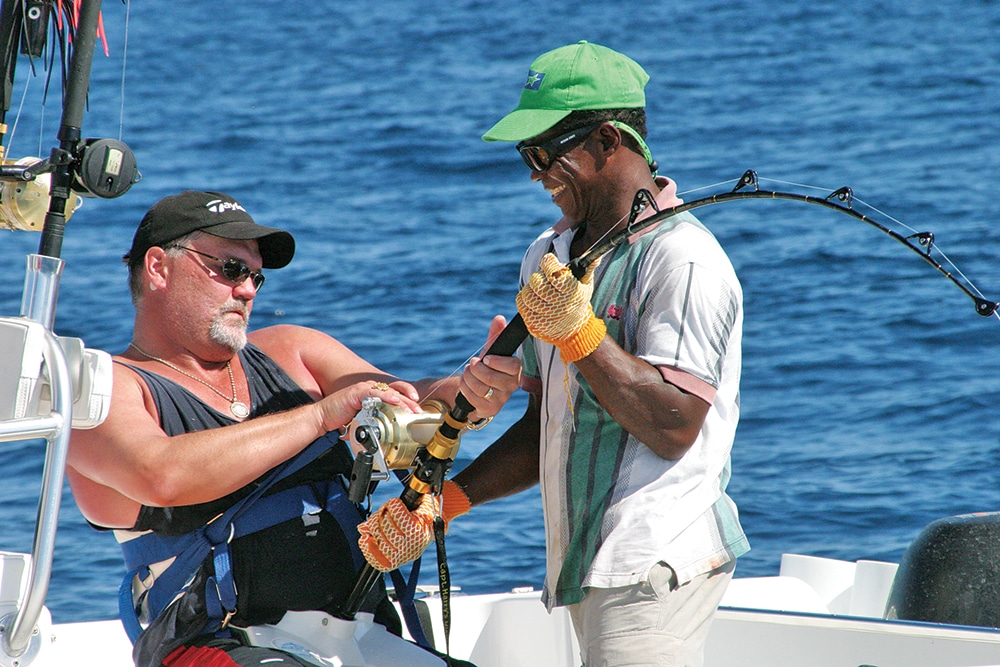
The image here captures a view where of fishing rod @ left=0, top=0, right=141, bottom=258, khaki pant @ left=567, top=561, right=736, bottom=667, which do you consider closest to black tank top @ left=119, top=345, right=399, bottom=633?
fishing rod @ left=0, top=0, right=141, bottom=258

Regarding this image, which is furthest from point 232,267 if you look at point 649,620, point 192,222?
point 649,620

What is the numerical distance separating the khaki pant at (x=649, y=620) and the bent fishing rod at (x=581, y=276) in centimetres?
41

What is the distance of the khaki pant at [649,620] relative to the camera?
6.85ft

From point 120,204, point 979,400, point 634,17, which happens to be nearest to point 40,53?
point 979,400

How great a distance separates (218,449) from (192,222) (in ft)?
1.84

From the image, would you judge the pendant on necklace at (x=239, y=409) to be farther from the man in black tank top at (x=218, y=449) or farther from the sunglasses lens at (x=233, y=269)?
the sunglasses lens at (x=233, y=269)

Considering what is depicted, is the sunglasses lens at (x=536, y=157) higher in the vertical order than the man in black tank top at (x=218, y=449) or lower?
higher

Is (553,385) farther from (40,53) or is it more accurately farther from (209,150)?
(209,150)

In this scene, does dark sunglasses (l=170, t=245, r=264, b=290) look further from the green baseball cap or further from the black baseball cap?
the green baseball cap

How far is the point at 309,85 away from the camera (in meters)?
14.2

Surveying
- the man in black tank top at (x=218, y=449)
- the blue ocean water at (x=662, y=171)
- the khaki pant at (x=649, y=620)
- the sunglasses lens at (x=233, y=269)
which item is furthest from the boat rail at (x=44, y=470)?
the blue ocean water at (x=662, y=171)

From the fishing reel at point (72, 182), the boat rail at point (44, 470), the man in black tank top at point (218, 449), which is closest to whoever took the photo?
the boat rail at point (44, 470)

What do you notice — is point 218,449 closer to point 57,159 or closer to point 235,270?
point 235,270

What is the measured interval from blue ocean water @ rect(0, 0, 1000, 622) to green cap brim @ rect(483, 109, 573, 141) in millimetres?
2968
